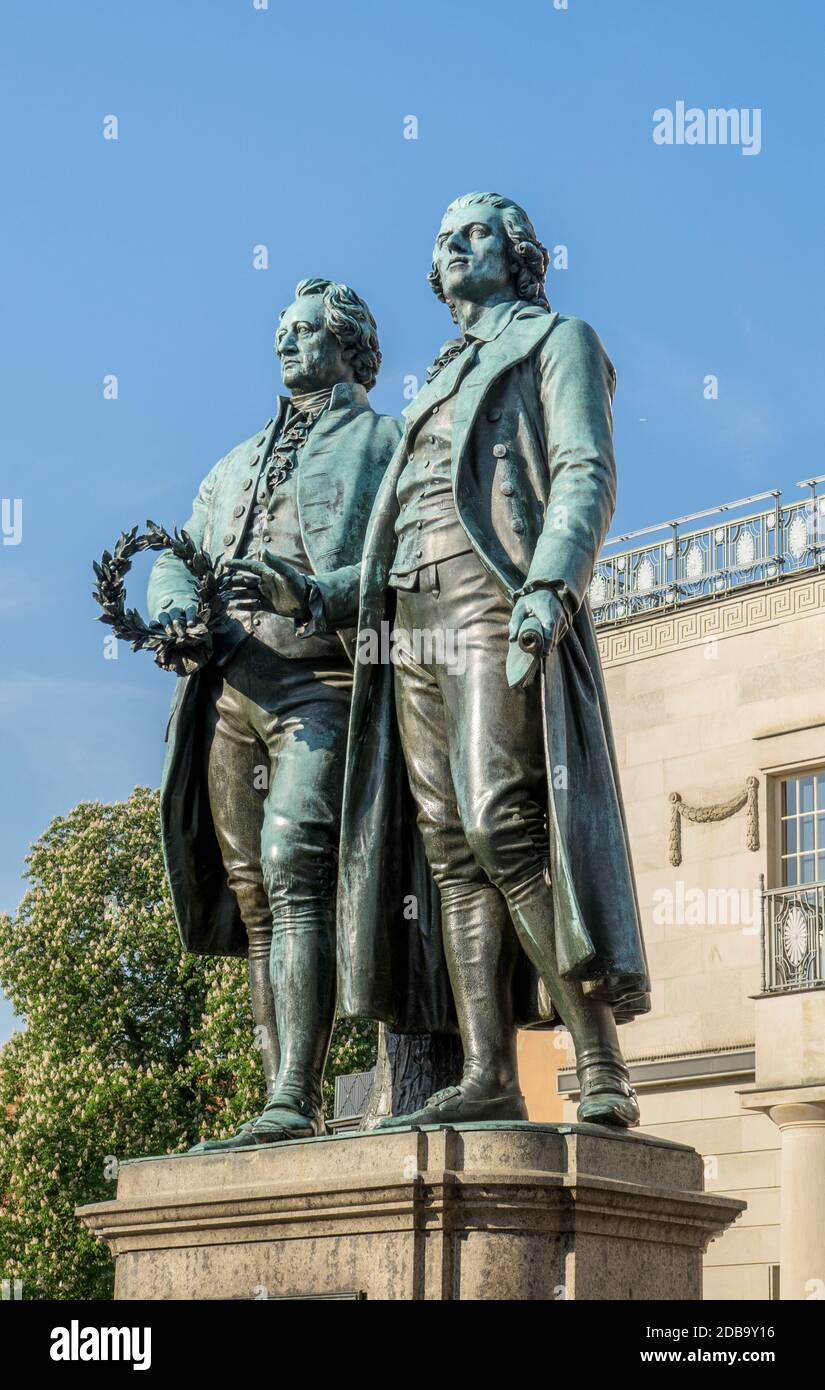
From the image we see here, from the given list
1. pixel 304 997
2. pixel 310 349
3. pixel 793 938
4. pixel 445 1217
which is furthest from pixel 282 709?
pixel 793 938

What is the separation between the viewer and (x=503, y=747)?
7.51 m

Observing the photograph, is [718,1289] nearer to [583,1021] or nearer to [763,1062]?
[763,1062]

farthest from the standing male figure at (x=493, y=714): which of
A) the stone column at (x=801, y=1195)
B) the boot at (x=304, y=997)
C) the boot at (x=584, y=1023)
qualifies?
the stone column at (x=801, y=1195)

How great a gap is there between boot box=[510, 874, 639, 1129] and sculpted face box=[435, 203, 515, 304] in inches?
90.7

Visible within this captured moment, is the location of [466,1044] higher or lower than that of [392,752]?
lower

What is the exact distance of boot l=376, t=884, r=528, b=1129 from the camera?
7.43m

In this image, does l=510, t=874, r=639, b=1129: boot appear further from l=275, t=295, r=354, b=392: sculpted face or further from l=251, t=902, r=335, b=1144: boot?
l=275, t=295, r=354, b=392: sculpted face

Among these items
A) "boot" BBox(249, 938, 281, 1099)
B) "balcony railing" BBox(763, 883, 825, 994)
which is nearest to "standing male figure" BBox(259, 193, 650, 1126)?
"boot" BBox(249, 938, 281, 1099)

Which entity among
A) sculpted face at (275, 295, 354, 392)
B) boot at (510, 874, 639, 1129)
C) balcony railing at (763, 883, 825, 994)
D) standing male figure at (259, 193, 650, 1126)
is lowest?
boot at (510, 874, 639, 1129)

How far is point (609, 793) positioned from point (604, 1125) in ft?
3.54

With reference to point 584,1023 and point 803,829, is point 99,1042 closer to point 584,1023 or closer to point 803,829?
point 803,829

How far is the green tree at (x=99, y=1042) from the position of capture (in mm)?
32031

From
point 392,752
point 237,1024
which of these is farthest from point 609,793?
point 237,1024
